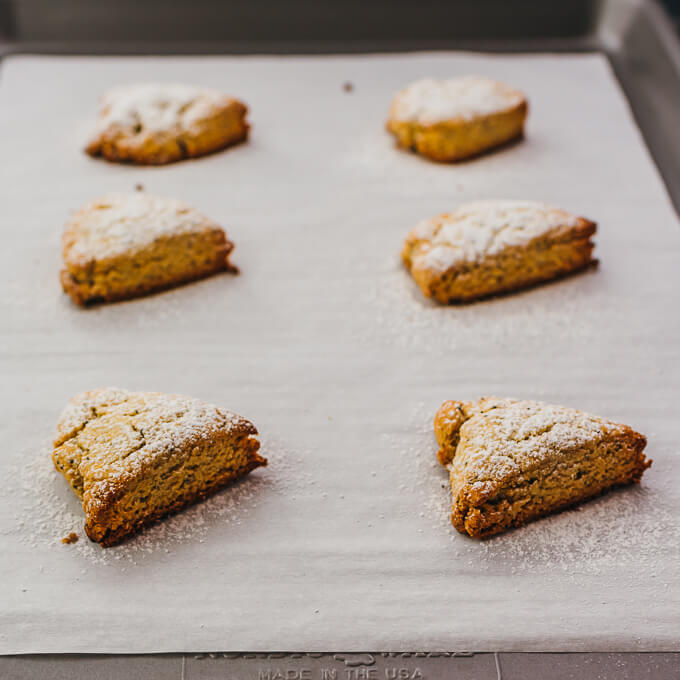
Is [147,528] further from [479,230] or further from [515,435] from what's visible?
[479,230]

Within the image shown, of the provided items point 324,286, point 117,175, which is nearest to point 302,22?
point 117,175

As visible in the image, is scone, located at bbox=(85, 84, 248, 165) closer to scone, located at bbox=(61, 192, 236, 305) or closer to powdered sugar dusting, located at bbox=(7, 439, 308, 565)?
scone, located at bbox=(61, 192, 236, 305)

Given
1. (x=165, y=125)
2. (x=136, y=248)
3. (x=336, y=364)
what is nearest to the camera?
(x=336, y=364)

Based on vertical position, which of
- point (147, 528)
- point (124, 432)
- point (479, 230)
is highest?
point (479, 230)

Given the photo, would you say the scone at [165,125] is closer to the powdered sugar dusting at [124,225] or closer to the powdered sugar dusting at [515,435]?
the powdered sugar dusting at [124,225]

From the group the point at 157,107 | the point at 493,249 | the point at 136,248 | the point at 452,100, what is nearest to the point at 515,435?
the point at 493,249

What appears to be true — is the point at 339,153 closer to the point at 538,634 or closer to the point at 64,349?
the point at 64,349

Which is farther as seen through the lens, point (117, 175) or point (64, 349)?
point (117, 175)
